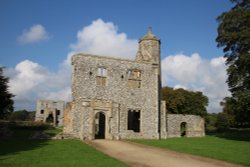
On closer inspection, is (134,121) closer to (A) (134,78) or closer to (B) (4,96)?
(A) (134,78)

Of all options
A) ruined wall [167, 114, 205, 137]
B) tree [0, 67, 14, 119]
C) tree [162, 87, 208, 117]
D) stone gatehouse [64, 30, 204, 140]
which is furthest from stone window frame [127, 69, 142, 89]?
tree [162, 87, 208, 117]

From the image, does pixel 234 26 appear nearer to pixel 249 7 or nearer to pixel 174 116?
pixel 249 7

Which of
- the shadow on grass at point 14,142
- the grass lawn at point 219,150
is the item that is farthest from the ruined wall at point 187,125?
the shadow on grass at point 14,142

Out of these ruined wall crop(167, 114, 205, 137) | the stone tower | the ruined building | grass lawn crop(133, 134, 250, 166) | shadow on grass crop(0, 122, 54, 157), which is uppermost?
the stone tower

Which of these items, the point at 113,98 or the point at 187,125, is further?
the point at 187,125

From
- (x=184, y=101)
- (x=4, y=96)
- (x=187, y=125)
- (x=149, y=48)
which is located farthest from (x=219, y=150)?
(x=184, y=101)

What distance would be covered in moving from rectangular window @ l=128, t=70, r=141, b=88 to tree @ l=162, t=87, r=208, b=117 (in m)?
18.8

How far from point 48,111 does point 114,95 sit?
1517 inches

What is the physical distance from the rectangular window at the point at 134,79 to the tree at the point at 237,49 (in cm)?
819

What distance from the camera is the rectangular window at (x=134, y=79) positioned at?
82.0 ft

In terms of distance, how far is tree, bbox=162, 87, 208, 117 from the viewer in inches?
1698

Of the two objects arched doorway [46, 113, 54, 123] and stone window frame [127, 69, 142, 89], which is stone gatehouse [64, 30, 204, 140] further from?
arched doorway [46, 113, 54, 123]

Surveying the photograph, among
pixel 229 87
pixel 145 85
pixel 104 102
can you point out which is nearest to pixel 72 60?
pixel 104 102

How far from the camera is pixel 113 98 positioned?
2397 cm
